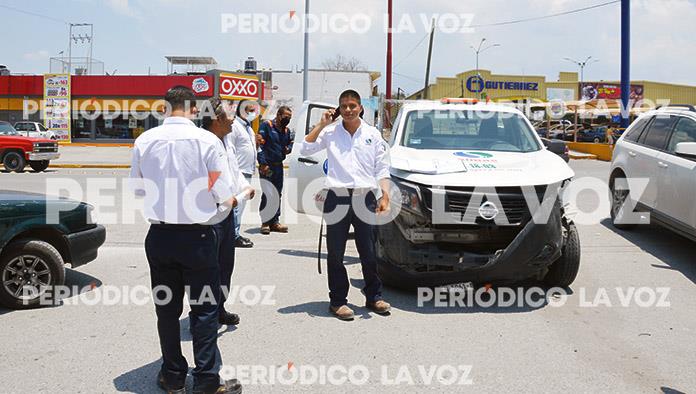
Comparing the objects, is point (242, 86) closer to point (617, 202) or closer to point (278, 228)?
point (278, 228)

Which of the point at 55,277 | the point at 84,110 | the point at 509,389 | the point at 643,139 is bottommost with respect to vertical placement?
the point at 509,389

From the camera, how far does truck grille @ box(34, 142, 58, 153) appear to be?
19859mm

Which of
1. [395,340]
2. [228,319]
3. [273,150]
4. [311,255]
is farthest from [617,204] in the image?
[228,319]

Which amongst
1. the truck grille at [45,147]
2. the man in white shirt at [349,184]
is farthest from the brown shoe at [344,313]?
the truck grille at [45,147]

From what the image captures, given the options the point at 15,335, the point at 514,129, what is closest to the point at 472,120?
the point at 514,129

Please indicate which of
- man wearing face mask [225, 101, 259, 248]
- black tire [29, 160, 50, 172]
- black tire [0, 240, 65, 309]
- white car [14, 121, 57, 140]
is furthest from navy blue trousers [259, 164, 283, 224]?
white car [14, 121, 57, 140]

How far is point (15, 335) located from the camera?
479cm

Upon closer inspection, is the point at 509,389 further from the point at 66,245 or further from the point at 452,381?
the point at 66,245

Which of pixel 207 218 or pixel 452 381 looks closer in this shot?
pixel 207 218

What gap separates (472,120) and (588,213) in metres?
4.89

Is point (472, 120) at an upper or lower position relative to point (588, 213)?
upper

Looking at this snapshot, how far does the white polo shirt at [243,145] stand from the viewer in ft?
25.5

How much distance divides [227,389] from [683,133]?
6.61m

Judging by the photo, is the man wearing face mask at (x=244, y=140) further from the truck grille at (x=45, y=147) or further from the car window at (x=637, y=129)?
the truck grille at (x=45, y=147)
